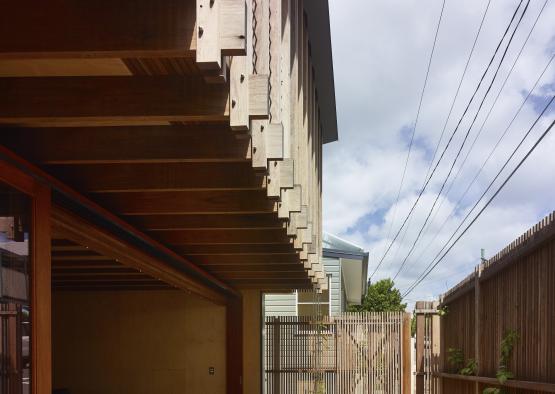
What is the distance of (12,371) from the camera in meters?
4.18

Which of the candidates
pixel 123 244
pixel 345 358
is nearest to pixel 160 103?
pixel 123 244

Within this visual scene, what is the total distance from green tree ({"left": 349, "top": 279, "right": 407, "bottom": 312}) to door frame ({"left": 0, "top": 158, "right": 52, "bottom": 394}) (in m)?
31.9

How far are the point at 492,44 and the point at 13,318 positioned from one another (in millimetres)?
6774

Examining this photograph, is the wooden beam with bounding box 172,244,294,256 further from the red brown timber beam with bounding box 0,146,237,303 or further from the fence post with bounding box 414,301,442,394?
the fence post with bounding box 414,301,442,394

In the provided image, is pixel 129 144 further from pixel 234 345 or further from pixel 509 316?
pixel 234 345

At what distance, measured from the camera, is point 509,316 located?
582cm

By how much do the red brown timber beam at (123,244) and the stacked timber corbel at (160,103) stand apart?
0.10 m

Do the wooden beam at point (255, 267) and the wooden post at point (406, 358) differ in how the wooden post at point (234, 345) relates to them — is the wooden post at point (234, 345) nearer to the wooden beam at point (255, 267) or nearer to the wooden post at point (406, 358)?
the wooden beam at point (255, 267)

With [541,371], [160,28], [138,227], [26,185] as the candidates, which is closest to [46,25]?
[160,28]

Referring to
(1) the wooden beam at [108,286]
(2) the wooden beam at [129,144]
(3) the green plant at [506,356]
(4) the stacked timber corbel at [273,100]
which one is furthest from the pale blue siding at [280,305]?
(2) the wooden beam at [129,144]

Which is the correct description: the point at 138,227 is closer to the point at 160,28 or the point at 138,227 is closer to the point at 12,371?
the point at 12,371

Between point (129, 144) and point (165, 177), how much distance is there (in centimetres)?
92

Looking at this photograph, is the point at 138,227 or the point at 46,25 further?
the point at 138,227

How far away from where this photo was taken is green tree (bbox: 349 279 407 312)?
3669 centimetres
